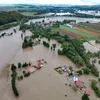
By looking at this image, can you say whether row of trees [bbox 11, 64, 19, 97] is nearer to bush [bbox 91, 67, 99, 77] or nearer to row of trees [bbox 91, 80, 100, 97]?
row of trees [bbox 91, 80, 100, 97]

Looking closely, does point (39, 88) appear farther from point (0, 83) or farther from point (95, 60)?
point (95, 60)

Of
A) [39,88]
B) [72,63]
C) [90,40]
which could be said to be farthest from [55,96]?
[90,40]

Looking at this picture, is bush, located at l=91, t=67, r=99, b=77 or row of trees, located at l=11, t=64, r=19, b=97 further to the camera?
bush, located at l=91, t=67, r=99, b=77

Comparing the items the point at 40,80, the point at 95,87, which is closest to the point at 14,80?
the point at 40,80

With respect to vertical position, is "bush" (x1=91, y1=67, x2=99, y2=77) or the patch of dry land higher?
"bush" (x1=91, y1=67, x2=99, y2=77)

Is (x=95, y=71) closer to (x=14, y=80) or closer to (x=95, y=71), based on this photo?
(x=95, y=71)

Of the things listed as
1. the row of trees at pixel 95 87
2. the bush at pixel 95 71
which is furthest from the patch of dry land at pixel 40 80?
the bush at pixel 95 71

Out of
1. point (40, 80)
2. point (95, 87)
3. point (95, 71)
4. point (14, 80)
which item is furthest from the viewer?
point (95, 71)

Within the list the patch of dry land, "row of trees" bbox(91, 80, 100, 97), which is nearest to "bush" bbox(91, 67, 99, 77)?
the patch of dry land

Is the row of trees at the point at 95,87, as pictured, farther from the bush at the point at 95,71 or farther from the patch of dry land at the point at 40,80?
the bush at the point at 95,71
